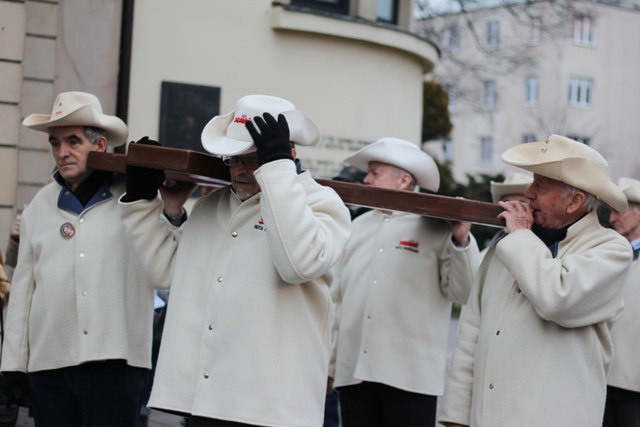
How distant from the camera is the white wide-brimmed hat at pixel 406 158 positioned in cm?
651

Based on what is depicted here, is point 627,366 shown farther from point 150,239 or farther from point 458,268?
point 150,239

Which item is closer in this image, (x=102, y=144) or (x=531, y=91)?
(x=102, y=144)

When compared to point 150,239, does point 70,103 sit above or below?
above

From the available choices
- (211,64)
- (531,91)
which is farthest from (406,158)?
(531,91)

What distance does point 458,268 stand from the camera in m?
6.14

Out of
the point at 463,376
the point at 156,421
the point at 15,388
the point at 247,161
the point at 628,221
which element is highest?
the point at 247,161

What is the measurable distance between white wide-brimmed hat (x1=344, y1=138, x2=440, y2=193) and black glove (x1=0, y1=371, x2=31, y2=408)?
90.3 inches

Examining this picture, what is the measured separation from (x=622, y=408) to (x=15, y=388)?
347 centimetres

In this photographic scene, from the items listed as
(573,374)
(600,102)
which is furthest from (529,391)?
(600,102)

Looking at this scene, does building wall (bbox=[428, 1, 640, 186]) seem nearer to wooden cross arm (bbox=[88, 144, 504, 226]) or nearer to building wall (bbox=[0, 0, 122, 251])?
building wall (bbox=[0, 0, 122, 251])

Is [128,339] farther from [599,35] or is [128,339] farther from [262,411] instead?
[599,35]

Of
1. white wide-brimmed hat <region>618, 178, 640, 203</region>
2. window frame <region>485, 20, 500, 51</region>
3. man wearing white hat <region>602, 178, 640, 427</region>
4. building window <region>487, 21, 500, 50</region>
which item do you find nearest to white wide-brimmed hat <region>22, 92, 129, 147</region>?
man wearing white hat <region>602, 178, 640, 427</region>

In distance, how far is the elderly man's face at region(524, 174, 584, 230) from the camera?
4.87 metres

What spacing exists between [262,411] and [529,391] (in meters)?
1.17
